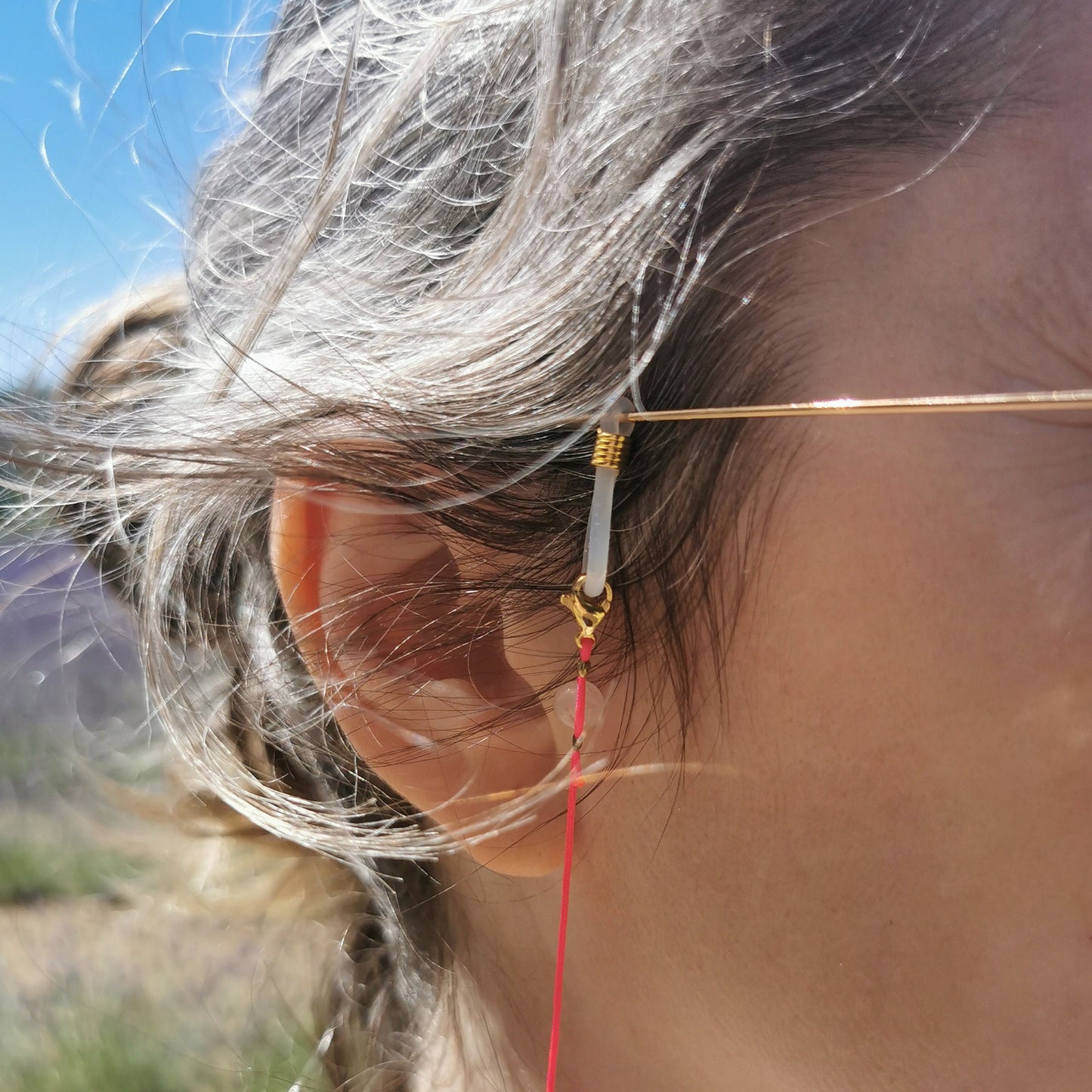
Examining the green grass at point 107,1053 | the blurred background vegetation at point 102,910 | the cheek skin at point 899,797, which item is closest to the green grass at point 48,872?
the blurred background vegetation at point 102,910

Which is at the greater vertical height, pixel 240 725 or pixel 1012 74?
pixel 1012 74

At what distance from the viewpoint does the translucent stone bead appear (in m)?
0.87

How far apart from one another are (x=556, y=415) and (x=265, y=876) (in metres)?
1.31

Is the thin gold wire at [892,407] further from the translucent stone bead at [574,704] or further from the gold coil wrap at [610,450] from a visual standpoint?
the translucent stone bead at [574,704]

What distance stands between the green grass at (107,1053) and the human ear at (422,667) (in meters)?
2.03

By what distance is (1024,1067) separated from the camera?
768 mm

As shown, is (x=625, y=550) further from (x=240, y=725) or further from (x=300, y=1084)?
(x=300, y=1084)

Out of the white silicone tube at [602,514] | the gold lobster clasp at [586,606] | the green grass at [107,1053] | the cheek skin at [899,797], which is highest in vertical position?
the white silicone tube at [602,514]

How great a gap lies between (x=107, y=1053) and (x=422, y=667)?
9.23 feet

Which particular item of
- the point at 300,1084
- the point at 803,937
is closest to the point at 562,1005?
the point at 803,937

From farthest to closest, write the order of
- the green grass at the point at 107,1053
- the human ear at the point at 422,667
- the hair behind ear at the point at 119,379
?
the green grass at the point at 107,1053, the hair behind ear at the point at 119,379, the human ear at the point at 422,667

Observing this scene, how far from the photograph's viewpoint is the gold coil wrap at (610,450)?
2.57 ft

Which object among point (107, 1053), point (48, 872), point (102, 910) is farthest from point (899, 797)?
point (48, 872)

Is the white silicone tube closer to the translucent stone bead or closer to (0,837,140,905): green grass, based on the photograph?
the translucent stone bead
